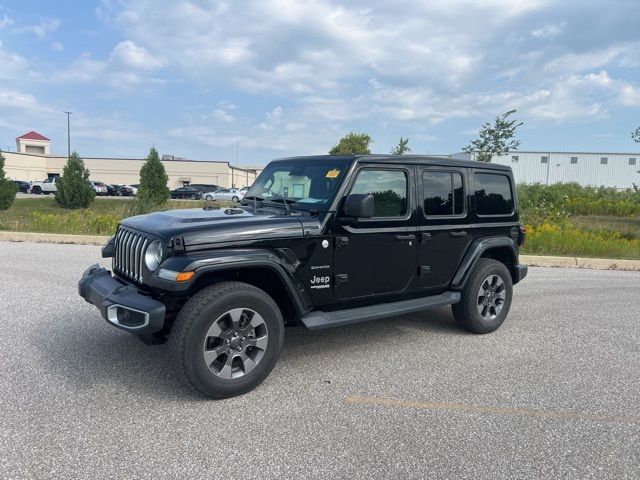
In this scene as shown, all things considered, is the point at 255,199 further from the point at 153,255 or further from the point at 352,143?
the point at 352,143

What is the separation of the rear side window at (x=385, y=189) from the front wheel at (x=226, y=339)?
4.53 ft

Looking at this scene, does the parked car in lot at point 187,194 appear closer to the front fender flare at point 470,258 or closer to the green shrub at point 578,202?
the green shrub at point 578,202

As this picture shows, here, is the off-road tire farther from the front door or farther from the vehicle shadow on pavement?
the front door

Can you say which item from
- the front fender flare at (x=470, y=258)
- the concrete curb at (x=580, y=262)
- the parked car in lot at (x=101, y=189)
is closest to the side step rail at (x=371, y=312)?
the front fender flare at (x=470, y=258)

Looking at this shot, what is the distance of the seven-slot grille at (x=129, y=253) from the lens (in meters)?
3.80

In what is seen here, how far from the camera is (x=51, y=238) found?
12.0m

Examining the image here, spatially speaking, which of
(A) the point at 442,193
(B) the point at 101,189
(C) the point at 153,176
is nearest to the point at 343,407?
Result: (A) the point at 442,193

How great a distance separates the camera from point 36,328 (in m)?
5.11

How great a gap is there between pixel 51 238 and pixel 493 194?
1071cm

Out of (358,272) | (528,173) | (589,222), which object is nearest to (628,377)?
(358,272)

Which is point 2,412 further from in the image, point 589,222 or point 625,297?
point 589,222

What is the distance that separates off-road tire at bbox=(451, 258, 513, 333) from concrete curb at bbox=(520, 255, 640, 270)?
550 centimetres

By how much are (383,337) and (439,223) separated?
52.3 inches

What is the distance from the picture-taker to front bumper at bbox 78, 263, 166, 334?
3.37 metres
